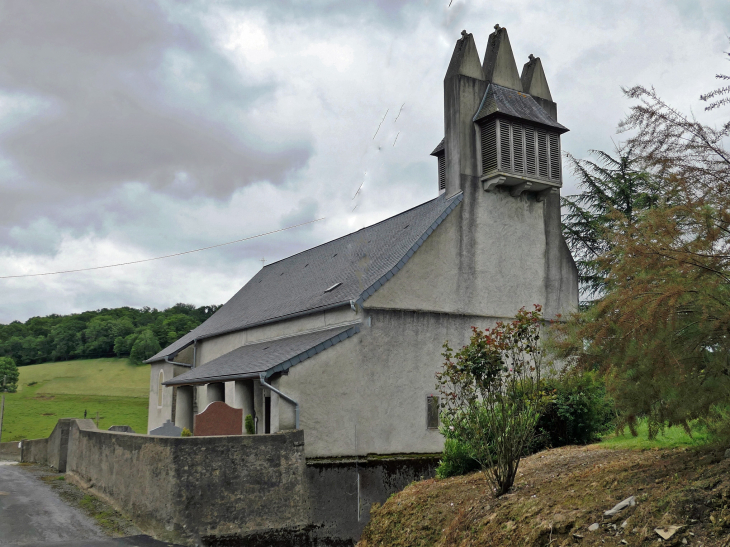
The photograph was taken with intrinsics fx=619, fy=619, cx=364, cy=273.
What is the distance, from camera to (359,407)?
17953 mm

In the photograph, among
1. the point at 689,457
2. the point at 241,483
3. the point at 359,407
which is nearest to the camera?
the point at 689,457

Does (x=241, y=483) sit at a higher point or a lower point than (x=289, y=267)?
lower

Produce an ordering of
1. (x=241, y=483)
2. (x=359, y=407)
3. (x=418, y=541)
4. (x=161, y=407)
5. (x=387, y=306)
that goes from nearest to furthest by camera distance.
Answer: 1. (x=418, y=541)
2. (x=241, y=483)
3. (x=359, y=407)
4. (x=387, y=306)
5. (x=161, y=407)

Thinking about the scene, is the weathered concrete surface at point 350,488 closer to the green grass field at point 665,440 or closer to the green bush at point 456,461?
the green bush at point 456,461

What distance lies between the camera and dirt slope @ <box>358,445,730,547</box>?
6.83 m

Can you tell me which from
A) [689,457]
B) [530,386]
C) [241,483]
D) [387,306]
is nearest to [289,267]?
[387,306]

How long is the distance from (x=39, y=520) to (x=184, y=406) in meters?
10.6

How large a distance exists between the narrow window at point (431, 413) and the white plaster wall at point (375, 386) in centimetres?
16

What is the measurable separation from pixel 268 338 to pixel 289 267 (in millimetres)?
8637

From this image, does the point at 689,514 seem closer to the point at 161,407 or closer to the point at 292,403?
the point at 292,403

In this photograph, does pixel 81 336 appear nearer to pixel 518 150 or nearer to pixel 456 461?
pixel 518 150

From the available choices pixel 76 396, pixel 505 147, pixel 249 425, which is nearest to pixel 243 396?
pixel 249 425

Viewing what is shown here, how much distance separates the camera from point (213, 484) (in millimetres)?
14789

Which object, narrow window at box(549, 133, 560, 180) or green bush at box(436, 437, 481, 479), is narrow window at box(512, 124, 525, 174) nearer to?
narrow window at box(549, 133, 560, 180)
